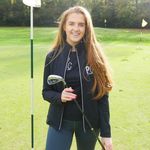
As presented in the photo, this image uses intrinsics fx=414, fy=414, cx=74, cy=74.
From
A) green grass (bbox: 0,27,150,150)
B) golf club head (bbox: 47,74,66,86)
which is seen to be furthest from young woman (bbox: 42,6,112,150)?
green grass (bbox: 0,27,150,150)

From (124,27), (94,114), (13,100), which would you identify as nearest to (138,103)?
(13,100)

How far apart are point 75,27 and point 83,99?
2.02 ft

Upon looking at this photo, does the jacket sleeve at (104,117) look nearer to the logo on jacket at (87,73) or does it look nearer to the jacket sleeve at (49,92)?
the logo on jacket at (87,73)

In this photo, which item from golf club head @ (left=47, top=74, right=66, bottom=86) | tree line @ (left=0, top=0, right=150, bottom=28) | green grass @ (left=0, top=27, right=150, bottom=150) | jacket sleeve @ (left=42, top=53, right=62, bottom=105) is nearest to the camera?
golf club head @ (left=47, top=74, right=66, bottom=86)

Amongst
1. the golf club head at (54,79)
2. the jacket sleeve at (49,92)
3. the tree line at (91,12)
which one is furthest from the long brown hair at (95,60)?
the tree line at (91,12)

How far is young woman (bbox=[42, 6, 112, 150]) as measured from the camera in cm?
348

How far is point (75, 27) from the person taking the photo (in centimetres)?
352

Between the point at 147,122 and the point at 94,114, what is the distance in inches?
139

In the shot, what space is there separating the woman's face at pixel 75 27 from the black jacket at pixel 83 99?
0.21ft

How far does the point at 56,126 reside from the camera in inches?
138

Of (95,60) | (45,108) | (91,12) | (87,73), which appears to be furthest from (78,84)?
(91,12)

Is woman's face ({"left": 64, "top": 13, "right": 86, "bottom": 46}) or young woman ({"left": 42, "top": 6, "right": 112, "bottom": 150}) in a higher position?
woman's face ({"left": 64, "top": 13, "right": 86, "bottom": 46})

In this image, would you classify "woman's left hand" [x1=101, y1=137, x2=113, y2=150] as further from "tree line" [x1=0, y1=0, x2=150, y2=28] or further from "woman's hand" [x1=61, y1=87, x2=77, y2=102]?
"tree line" [x1=0, y1=0, x2=150, y2=28]

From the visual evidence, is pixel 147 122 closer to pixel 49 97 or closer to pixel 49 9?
pixel 49 97
